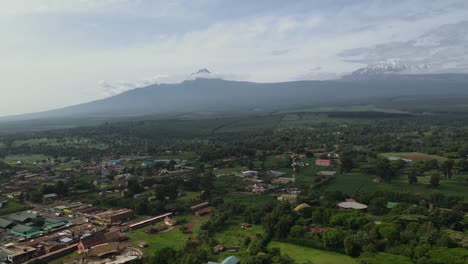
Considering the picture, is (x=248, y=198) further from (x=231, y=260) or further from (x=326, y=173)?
(x=231, y=260)

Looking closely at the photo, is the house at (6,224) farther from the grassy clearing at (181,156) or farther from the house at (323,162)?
the house at (323,162)

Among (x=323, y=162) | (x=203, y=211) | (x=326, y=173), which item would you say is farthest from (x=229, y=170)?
(x=203, y=211)

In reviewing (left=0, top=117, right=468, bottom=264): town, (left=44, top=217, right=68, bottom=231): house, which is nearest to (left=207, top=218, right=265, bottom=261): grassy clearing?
(left=0, top=117, right=468, bottom=264): town

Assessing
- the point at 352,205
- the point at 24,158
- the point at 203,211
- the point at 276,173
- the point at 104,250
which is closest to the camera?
the point at 104,250

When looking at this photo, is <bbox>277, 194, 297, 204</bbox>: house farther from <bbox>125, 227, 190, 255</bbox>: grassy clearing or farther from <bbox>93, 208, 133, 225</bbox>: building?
<bbox>93, 208, 133, 225</bbox>: building

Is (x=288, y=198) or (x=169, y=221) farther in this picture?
(x=288, y=198)

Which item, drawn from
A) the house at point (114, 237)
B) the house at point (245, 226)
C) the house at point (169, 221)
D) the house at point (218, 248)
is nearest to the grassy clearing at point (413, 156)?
the house at point (245, 226)
